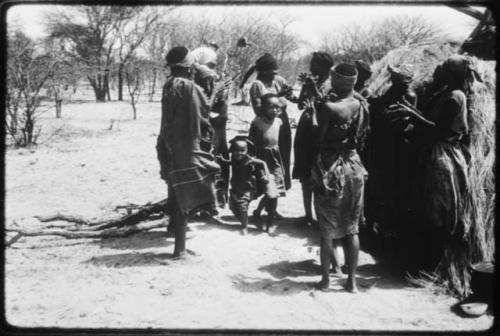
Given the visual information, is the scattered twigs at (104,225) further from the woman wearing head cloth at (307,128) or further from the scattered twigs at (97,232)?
the woman wearing head cloth at (307,128)

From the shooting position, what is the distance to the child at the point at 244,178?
5.87 metres

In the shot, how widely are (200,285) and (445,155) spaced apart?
2514 mm

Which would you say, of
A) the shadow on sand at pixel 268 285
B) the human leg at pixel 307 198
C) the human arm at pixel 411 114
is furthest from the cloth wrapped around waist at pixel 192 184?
the human arm at pixel 411 114

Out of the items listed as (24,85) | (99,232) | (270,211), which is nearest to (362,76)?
(270,211)

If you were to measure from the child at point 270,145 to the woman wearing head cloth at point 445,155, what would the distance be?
183 cm

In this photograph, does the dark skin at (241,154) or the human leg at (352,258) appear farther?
the dark skin at (241,154)

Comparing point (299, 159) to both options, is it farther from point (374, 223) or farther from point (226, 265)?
point (226, 265)

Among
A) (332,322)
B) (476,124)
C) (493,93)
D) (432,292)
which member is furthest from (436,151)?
(332,322)

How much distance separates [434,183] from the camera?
445 cm

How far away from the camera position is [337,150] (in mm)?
4312

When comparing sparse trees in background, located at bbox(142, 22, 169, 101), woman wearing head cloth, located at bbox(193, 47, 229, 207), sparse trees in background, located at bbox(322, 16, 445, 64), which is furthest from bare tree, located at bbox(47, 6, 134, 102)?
woman wearing head cloth, located at bbox(193, 47, 229, 207)

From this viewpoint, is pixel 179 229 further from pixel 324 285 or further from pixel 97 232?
pixel 324 285

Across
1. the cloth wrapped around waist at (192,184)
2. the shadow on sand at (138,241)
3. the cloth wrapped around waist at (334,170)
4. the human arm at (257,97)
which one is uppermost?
the human arm at (257,97)

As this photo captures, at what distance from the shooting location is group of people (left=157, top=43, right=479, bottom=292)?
430 centimetres
